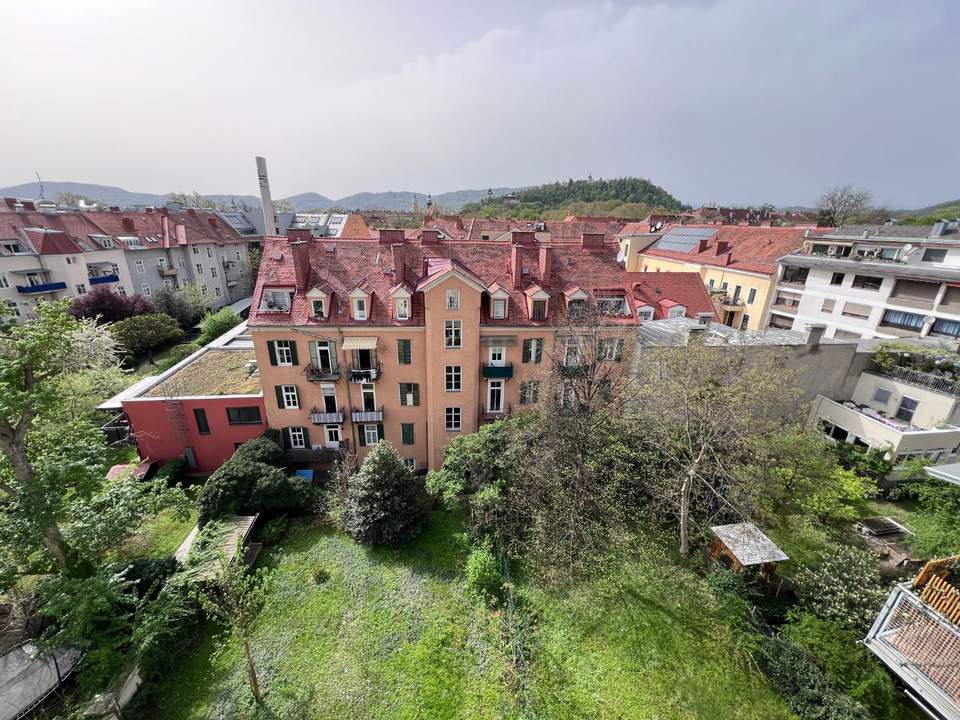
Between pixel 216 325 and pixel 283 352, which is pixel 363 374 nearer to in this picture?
pixel 283 352

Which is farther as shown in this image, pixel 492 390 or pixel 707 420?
pixel 492 390

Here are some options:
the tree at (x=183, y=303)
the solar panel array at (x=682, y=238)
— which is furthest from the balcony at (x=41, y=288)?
the solar panel array at (x=682, y=238)

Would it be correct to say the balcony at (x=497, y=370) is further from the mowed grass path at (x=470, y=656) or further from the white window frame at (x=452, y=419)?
the mowed grass path at (x=470, y=656)

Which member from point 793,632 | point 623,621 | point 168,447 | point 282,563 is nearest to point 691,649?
point 623,621

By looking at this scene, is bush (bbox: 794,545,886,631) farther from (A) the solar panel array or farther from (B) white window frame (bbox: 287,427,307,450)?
(A) the solar panel array

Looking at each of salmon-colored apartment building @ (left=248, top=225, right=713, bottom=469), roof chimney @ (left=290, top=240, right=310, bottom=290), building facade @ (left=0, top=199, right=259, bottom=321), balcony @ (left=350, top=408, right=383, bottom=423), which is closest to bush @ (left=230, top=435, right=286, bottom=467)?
salmon-colored apartment building @ (left=248, top=225, right=713, bottom=469)

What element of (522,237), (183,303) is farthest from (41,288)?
(522,237)
